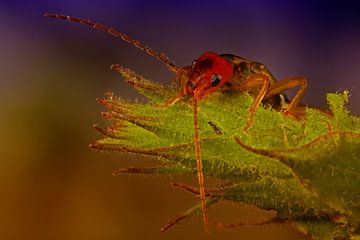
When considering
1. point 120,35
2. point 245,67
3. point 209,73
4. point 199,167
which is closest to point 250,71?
point 245,67

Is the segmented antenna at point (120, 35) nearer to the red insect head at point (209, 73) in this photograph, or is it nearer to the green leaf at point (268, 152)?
the red insect head at point (209, 73)

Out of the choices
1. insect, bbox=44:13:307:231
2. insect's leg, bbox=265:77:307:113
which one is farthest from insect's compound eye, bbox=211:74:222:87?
insect's leg, bbox=265:77:307:113

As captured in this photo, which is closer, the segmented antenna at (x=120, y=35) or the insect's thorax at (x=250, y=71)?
the segmented antenna at (x=120, y=35)

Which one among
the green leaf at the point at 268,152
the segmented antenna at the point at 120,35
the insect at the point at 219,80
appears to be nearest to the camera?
the green leaf at the point at 268,152

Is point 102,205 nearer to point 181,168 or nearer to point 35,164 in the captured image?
point 35,164

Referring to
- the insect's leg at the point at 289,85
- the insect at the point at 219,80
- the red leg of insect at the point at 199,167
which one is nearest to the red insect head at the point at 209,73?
the insect at the point at 219,80

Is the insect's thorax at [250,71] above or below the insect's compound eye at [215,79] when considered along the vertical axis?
above

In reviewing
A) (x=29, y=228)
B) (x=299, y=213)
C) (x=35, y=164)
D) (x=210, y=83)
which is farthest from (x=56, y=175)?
(x=299, y=213)
